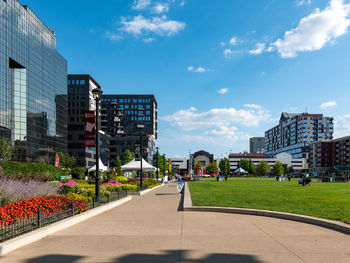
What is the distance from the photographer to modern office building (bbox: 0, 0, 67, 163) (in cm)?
6856

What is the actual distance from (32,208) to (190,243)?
18.3ft

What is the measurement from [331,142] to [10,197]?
15600cm

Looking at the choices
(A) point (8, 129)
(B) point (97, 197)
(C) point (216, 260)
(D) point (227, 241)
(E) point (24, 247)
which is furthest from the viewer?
(A) point (8, 129)

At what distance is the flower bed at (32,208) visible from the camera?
8547 mm

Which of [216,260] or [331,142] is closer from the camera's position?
[216,260]

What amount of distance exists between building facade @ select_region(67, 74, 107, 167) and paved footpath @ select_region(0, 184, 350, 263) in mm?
106948

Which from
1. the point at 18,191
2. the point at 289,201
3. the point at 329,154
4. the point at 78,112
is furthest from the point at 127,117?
the point at 18,191

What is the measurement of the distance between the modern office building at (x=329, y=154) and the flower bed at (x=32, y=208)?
139211 millimetres

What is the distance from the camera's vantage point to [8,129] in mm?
68562

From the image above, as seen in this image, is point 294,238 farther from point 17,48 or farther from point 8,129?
point 17,48

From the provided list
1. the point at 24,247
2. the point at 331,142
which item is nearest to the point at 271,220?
the point at 24,247

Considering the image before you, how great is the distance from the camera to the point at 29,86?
76.4 m

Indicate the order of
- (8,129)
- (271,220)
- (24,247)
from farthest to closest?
1. (8,129)
2. (271,220)
3. (24,247)

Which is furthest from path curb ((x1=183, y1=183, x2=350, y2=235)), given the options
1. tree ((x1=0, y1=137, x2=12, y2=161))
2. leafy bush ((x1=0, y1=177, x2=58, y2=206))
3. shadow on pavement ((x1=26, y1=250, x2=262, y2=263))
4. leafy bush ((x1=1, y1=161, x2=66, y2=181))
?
tree ((x1=0, y1=137, x2=12, y2=161))
